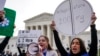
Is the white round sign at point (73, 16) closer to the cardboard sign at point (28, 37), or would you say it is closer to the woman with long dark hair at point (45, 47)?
the woman with long dark hair at point (45, 47)

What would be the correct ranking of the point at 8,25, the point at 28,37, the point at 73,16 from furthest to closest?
the point at 28,37 < the point at 8,25 < the point at 73,16

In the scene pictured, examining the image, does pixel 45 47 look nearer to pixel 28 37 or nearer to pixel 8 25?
pixel 8 25

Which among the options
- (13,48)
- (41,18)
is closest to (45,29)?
(41,18)

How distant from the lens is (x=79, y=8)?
4965mm

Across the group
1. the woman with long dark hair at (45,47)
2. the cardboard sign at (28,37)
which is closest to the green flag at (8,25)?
the woman with long dark hair at (45,47)

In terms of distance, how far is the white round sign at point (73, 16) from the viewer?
4828mm

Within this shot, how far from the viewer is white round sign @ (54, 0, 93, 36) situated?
4.83 metres

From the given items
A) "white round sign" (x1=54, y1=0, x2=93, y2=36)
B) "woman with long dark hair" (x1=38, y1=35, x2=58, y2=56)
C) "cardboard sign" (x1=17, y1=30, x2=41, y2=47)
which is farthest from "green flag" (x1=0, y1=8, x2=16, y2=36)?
"cardboard sign" (x1=17, y1=30, x2=41, y2=47)

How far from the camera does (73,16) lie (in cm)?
511

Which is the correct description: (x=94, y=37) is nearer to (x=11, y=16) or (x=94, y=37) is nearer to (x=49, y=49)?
(x=49, y=49)

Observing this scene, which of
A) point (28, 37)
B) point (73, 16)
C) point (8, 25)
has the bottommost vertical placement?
point (28, 37)

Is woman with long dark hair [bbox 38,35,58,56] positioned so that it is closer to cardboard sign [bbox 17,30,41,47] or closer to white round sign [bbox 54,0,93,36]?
white round sign [bbox 54,0,93,36]

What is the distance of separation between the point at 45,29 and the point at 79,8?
3048 inches

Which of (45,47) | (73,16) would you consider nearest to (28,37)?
(45,47)
